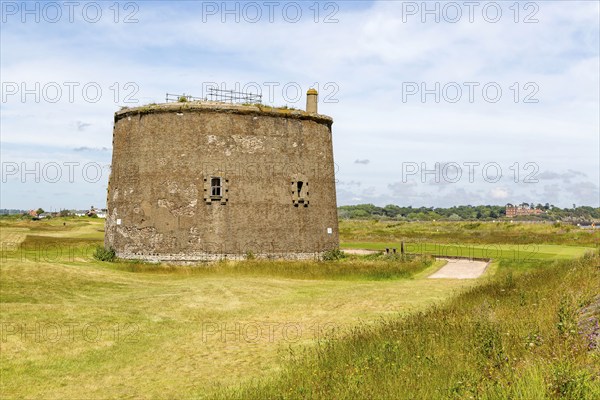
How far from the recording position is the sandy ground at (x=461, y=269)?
72.0 ft

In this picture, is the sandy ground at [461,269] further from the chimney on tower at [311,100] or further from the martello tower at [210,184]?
the chimney on tower at [311,100]

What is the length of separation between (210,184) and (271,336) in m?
14.6

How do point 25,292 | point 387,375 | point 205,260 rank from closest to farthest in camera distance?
point 387,375 < point 25,292 < point 205,260

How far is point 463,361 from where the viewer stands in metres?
6.97

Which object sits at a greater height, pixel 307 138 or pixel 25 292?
pixel 307 138

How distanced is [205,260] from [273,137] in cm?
673

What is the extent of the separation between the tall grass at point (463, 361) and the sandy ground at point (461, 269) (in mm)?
11247

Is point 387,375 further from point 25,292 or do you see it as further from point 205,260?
point 205,260

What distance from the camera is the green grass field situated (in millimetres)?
6527

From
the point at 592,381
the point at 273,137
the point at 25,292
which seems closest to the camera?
the point at 592,381

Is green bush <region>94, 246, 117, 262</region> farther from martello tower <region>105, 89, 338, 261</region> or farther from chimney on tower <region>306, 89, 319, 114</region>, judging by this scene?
chimney on tower <region>306, 89, 319, 114</region>

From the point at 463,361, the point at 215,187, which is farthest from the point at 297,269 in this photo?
the point at 463,361

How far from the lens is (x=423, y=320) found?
34.3 feet

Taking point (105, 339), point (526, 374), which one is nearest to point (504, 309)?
point (526, 374)
